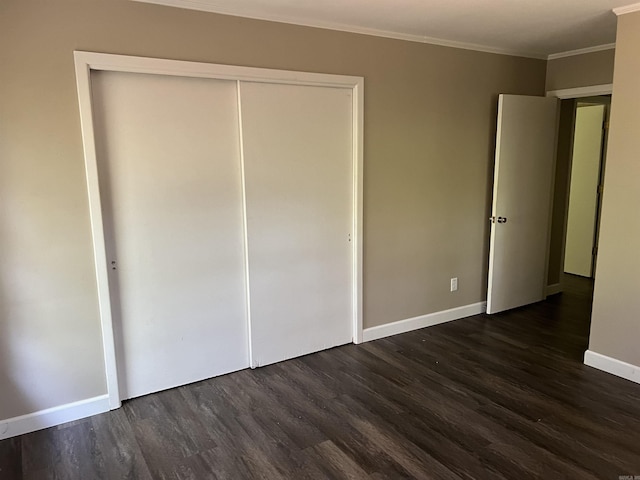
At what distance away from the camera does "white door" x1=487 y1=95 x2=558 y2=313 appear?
13.1ft

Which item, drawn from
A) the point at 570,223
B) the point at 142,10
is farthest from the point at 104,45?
the point at 570,223

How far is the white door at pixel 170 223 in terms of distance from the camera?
2.68 m

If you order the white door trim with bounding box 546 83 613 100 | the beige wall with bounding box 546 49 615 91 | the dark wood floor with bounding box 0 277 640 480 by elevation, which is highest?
the beige wall with bounding box 546 49 615 91

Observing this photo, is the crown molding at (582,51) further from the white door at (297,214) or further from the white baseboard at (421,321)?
the white baseboard at (421,321)

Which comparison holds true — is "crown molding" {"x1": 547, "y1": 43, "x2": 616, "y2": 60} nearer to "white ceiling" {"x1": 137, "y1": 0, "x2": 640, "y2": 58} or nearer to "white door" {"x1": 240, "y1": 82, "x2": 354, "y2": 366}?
"white ceiling" {"x1": 137, "y1": 0, "x2": 640, "y2": 58}

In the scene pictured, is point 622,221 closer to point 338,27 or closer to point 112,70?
point 338,27

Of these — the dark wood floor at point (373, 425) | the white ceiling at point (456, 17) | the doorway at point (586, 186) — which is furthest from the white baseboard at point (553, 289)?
the white ceiling at point (456, 17)

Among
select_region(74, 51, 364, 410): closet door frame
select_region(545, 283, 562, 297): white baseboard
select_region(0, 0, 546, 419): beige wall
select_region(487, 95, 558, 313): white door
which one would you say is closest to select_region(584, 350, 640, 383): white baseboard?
select_region(487, 95, 558, 313): white door

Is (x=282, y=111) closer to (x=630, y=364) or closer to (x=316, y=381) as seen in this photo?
(x=316, y=381)

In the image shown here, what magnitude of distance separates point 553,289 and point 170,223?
3960mm

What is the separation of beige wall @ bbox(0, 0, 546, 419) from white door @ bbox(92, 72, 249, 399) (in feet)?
0.53

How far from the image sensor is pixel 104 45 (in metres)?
2.49

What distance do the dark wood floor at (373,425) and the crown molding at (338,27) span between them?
2.31 meters

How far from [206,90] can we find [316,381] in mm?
1980
